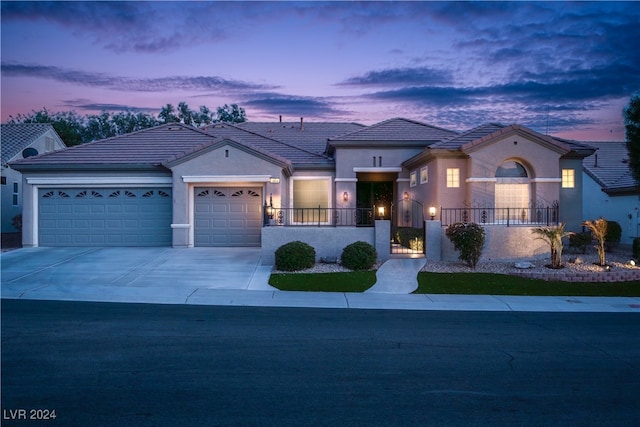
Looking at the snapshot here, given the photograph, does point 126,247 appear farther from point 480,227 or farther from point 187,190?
point 480,227

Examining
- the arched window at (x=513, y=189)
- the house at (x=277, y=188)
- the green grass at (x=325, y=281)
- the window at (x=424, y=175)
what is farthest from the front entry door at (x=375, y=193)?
the green grass at (x=325, y=281)

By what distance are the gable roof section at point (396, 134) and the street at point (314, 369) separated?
13839mm

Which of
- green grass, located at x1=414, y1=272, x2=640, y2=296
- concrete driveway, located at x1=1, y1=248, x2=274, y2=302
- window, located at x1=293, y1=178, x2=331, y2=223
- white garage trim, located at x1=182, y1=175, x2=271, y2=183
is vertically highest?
white garage trim, located at x1=182, y1=175, x2=271, y2=183

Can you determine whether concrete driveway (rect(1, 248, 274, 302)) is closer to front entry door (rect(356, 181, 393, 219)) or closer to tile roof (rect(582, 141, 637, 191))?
front entry door (rect(356, 181, 393, 219))

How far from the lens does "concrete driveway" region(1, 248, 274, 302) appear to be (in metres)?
14.1

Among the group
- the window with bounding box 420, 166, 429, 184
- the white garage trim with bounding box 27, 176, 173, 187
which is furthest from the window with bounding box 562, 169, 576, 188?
the white garage trim with bounding box 27, 176, 173, 187

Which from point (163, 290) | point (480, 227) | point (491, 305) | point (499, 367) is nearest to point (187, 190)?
point (163, 290)

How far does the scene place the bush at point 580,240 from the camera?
1983 centimetres

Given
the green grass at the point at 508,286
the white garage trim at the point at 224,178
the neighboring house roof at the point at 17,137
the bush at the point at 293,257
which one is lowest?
the green grass at the point at 508,286

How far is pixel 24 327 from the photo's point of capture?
9617 millimetres

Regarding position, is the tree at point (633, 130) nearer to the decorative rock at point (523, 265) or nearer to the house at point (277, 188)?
the decorative rock at point (523, 265)

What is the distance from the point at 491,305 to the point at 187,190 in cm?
1324

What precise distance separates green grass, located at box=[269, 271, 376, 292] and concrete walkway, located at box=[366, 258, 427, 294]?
0.29 m

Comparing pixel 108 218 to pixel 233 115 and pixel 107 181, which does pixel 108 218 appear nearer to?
pixel 107 181
